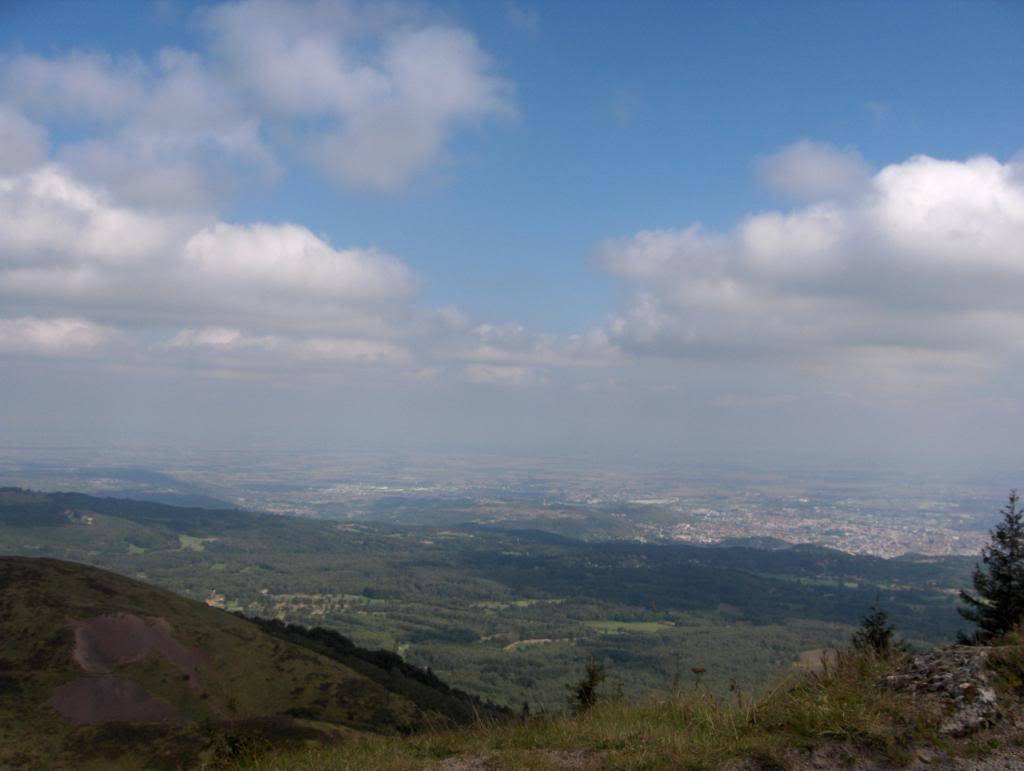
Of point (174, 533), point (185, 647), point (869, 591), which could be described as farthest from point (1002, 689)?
point (174, 533)

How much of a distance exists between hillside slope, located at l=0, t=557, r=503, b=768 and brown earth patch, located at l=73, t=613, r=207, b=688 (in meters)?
0.08

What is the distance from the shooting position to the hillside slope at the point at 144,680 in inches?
1082

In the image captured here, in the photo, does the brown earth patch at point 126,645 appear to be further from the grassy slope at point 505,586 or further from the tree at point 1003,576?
the tree at point 1003,576

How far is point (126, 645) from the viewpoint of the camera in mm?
38969

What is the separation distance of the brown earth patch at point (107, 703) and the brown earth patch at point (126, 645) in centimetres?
223

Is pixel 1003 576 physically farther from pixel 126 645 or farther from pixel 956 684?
pixel 126 645

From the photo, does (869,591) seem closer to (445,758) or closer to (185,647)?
(185,647)

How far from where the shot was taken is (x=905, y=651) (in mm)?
8156

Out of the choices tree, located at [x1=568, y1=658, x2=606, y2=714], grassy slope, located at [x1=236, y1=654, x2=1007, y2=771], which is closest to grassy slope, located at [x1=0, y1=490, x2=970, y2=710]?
tree, located at [x1=568, y1=658, x2=606, y2=714]

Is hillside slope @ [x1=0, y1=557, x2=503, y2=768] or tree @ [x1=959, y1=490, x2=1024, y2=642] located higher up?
tree @ [x1=959, y1=490, x2=1024, y2=642]

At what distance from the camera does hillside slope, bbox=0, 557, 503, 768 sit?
90.2 feet

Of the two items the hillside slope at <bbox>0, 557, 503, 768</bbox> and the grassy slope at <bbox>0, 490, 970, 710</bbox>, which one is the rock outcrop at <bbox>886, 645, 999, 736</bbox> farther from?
the grassy slope at <bbox>0, 490, 970, 710</bbox>

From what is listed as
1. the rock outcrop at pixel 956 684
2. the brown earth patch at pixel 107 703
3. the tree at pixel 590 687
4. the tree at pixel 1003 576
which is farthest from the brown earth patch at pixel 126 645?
the rock outcrop at pixel 956 684

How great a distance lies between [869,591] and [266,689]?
11477 cm
